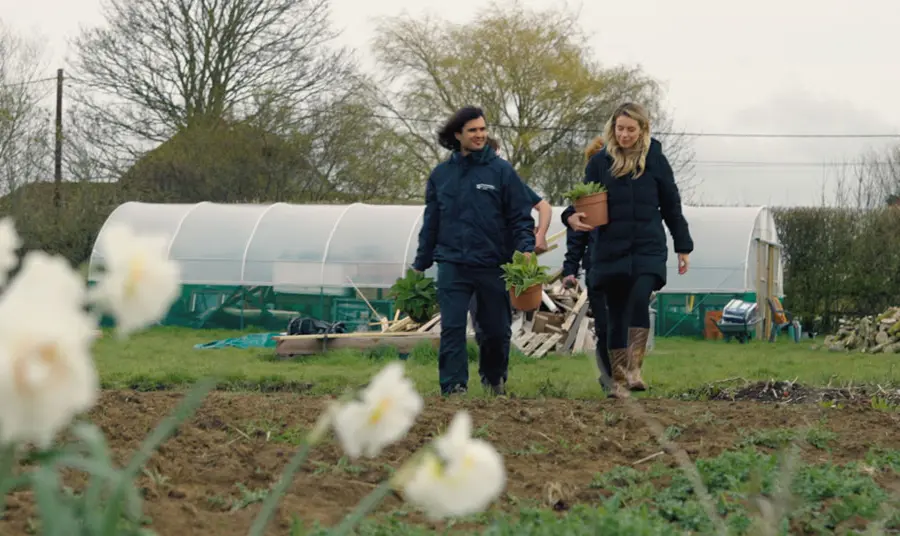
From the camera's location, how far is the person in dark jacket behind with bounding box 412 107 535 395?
25.7 feet

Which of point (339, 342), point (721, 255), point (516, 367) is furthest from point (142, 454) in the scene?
point (721, 255)

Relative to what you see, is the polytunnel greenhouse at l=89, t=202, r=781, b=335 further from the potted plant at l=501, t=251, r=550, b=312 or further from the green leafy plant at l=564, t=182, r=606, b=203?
the green leafy plant at l=564, t=182, r=606, b=203

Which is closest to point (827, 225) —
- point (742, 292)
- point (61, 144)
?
point (742, 292)

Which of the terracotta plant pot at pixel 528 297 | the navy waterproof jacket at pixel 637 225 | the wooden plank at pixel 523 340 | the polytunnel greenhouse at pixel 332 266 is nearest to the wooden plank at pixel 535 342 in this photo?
the wooden plank at pixel 523 340

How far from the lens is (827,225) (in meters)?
24.5

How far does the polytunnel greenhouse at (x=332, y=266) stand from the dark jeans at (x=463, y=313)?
39.8 ft

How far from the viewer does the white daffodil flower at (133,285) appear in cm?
133

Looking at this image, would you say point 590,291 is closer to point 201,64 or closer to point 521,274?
point 521,274

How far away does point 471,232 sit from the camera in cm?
781

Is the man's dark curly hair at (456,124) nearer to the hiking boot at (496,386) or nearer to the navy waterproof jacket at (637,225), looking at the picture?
the navy waterproof jacket at (637,225)

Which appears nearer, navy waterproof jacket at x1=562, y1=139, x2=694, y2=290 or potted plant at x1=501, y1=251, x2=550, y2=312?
navy waterproof jacket at x1=562, y1=139, x2=694, y2=290

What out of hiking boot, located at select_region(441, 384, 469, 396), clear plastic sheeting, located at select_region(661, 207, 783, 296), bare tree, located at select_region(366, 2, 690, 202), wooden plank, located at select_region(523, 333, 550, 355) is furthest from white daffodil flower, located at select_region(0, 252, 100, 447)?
bare tree, located at select_region(366, 2, 690, 202)

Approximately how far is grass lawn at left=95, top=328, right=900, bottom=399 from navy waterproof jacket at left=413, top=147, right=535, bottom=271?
1.01 m

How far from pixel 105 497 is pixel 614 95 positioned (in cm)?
3414
